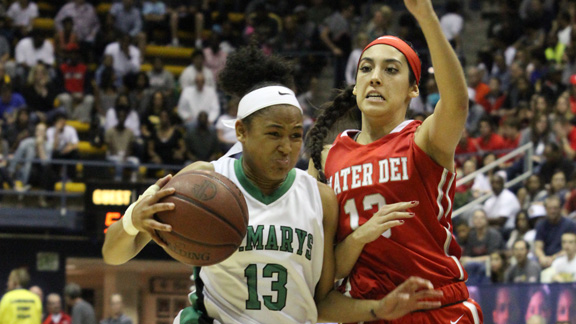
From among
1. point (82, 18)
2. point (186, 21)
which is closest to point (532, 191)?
point (186, 21)

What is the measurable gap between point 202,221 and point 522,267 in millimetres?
6665

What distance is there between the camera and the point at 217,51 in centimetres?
1533

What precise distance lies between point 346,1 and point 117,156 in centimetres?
515

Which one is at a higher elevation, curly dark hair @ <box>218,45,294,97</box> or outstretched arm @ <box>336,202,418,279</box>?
curly dark hair @ <box>218,45,294,97</box>

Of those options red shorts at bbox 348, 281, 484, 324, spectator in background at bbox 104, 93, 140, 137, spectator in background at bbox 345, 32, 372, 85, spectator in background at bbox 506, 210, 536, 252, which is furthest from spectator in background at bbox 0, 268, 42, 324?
red shorts at bbox 348, 281, 484, 324

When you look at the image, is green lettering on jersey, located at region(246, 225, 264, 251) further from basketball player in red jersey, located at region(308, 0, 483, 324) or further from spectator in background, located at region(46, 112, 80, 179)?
spectator in background, located at region(46, 112, 80, 179)

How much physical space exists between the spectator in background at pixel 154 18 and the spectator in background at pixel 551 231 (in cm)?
893

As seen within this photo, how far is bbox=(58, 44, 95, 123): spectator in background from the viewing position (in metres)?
14.6

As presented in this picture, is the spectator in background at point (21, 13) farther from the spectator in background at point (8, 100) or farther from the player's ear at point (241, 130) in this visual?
the player's ear at point (241, 130)

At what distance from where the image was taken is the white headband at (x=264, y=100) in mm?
3643

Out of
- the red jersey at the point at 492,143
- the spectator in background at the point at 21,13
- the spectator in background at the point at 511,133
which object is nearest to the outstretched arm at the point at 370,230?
the spectator in background at the point at 511,133

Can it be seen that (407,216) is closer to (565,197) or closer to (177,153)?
(565,197)

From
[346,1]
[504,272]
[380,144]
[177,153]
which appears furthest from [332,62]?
[380,144]

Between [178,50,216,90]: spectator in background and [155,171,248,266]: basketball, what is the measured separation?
11.4m
